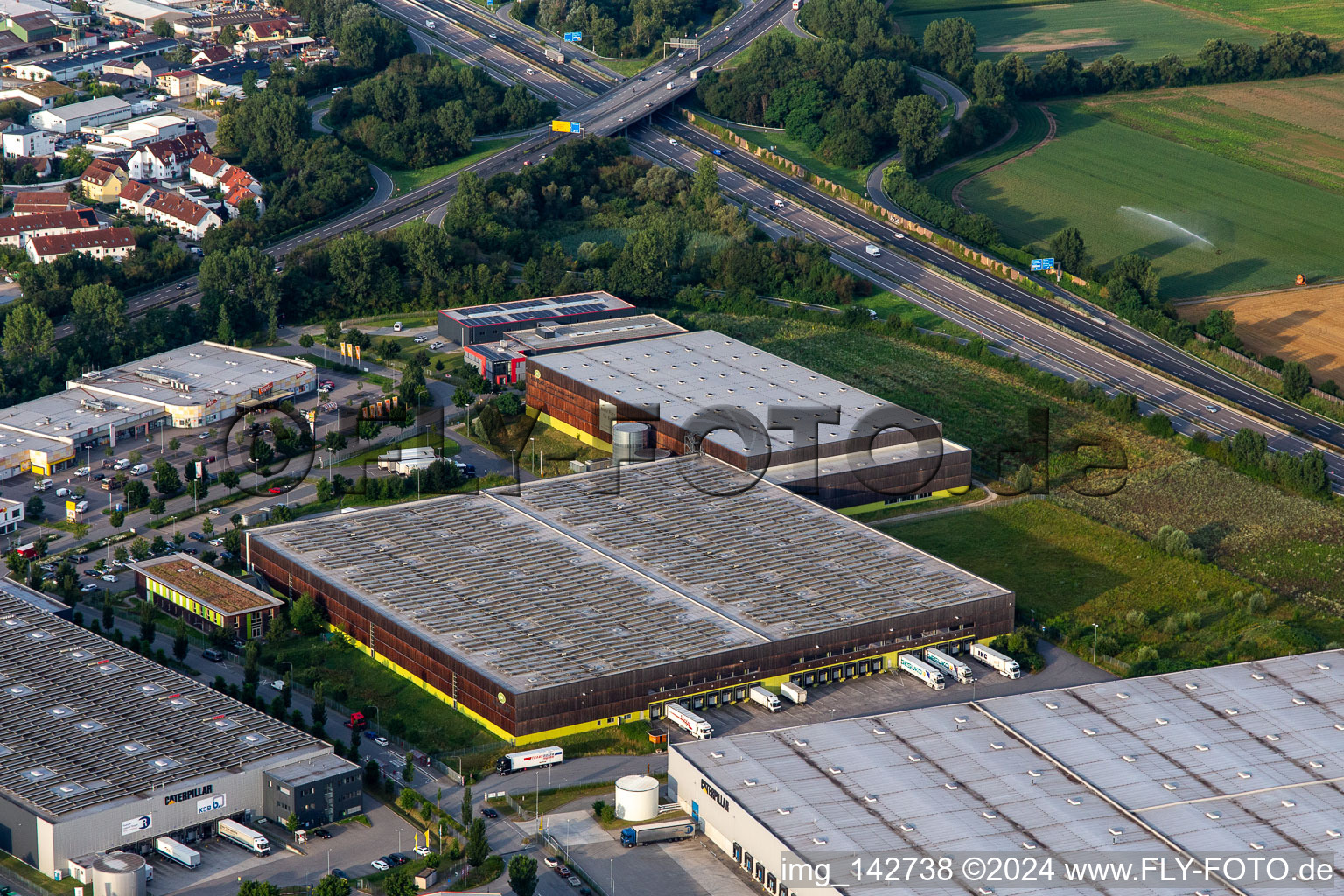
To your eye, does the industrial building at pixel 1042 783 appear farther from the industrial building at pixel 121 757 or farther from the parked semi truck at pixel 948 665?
the industrial building at pixel 121 757

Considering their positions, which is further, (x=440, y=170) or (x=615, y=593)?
(x=440, y=170)

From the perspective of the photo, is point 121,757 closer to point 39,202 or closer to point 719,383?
point 719,383

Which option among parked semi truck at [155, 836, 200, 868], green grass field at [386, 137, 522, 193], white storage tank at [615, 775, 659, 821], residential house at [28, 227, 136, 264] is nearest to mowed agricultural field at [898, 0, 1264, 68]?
green grass field at [386, 137, 522, 193]

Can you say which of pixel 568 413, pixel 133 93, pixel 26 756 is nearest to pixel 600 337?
pixel 568 413

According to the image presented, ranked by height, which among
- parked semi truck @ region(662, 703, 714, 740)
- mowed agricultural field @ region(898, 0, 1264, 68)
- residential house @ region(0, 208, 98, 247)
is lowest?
parked semi truck @ region(662, 703, 714, 740)

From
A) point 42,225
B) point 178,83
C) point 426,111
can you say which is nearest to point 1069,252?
point 426,111

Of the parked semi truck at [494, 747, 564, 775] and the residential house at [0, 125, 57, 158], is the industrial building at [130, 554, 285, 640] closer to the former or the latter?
the parked semi truck at [494, 747, 564, 775]

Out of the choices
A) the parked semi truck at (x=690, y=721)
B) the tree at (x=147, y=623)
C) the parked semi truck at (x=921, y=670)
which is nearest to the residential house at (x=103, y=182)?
the tree at (x=147, y=623)

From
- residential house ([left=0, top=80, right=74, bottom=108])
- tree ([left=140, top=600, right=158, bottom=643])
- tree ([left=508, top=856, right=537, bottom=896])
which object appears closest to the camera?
tree ([left=508, top=856, right=537, bottom=896])
